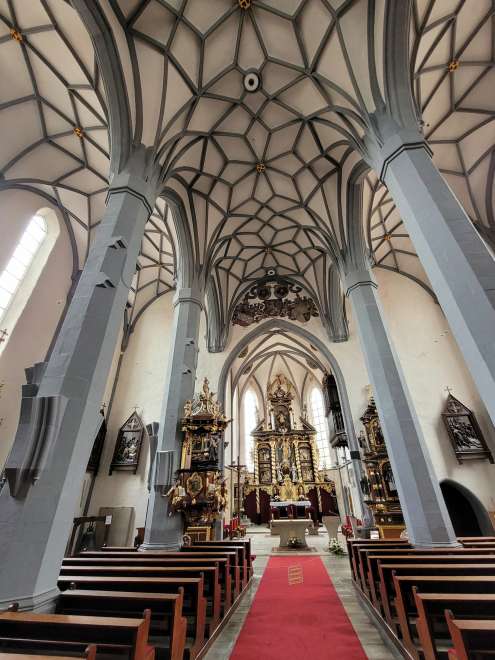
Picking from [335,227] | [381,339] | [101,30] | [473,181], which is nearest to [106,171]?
[101,30]

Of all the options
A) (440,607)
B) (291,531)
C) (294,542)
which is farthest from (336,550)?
(440,607)

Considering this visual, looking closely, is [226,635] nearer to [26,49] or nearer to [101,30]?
[101,30]

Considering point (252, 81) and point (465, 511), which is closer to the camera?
point (252, 81)

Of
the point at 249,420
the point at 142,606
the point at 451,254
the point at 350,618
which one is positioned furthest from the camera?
the point at 249,420

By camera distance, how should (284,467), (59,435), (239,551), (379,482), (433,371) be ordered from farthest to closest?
1. (284,467)
2. (433,371)
3. (379,482)
4. (239,551)
5. (59,435)

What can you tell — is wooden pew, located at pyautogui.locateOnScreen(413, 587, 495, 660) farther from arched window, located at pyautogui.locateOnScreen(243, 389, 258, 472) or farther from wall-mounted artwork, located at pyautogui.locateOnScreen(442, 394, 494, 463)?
arched window, located at pyautogui.locateOnScreen(243, 389, 258, 472)

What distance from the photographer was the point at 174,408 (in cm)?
772

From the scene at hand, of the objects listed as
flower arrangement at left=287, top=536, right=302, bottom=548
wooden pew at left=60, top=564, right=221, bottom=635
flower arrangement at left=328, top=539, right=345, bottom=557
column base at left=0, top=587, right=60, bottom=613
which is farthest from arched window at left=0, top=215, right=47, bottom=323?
flower arrangement at left=328, top=539, right=345, bottom=557

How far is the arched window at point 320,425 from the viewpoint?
2106 centimetres

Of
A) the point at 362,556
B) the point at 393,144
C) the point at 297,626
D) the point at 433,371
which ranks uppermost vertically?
→ the point at 393,144

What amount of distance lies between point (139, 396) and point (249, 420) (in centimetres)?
A: 1116

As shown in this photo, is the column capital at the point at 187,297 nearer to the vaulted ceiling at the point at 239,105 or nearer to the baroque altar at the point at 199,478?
the vaulted ceiling at the point at 239,105

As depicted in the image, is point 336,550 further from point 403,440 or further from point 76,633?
point 76,633

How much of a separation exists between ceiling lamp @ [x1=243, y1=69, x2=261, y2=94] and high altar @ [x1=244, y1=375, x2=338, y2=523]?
1840cm
